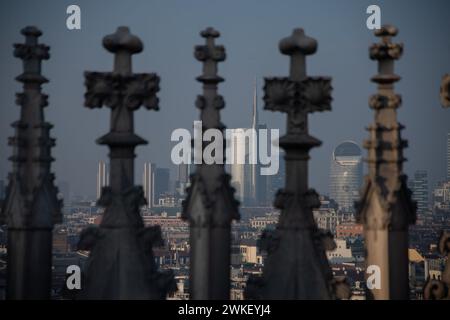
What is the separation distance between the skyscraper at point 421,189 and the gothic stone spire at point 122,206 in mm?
3804

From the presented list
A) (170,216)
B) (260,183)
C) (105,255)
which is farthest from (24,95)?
(260,183)

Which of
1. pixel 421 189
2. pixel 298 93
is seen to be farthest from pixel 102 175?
pixel 421 189

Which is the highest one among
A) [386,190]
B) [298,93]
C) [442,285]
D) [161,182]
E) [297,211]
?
[298,93]

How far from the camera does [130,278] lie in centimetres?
1088

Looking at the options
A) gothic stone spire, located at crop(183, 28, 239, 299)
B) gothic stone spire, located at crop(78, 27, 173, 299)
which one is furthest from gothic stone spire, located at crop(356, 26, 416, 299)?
gothic stone spire, located at crop(78, 27, 173, 299)

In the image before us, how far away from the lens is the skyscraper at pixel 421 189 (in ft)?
46.0

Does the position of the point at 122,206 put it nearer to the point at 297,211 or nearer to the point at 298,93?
the point at 297,211

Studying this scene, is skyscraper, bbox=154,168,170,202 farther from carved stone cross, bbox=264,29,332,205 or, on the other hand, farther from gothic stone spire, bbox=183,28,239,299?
carved stone cross, bbox=264,29,332,205

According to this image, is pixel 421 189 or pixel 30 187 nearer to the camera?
pixel 30 187

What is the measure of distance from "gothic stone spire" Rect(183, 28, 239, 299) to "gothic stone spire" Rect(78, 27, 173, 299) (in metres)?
0.38

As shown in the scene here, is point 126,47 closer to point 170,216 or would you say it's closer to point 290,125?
point 290,125

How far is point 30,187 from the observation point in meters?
11.4

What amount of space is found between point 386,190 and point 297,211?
967 mm

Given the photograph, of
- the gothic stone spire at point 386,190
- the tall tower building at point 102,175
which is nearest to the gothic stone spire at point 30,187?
the tall tower building at point 102,175
